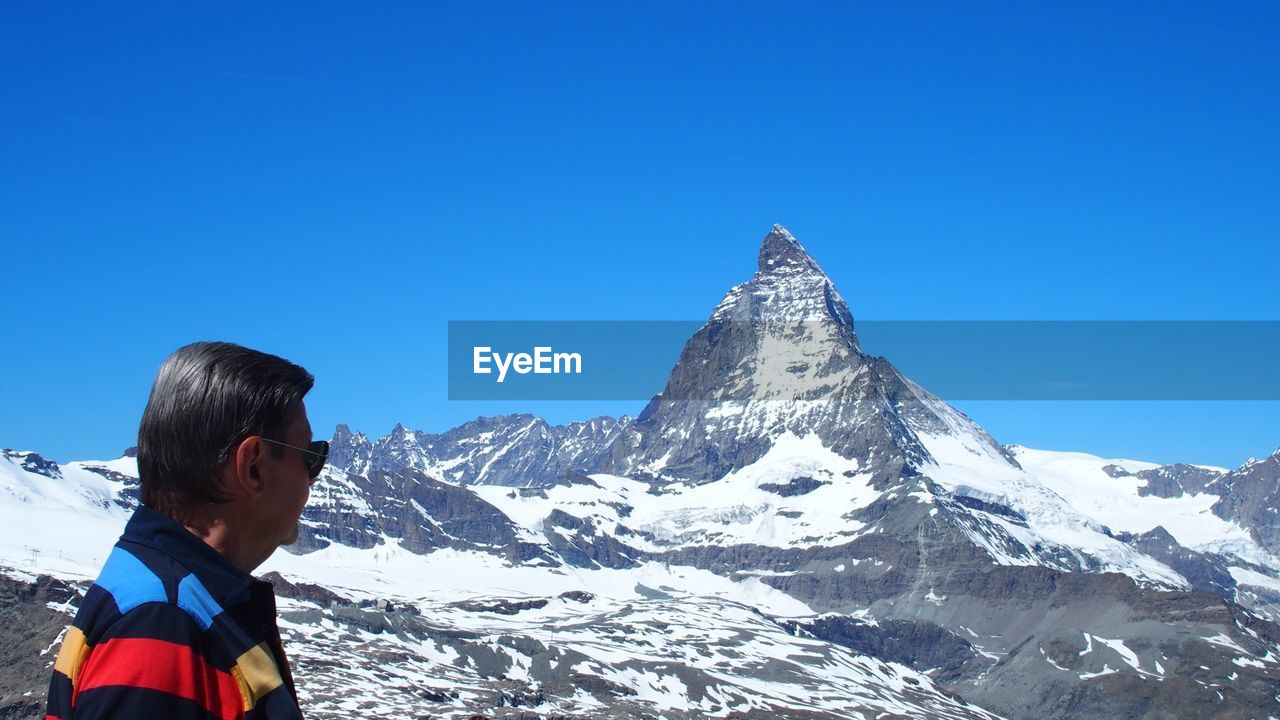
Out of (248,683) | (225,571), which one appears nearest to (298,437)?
(225,571)

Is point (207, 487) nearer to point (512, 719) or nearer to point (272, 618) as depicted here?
point (272, 618)

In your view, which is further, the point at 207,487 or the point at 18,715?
the point at 18,715

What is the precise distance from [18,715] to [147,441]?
198993 millimetres

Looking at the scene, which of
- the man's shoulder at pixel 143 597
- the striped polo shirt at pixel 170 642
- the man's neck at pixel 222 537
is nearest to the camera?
the striped polo shirt at pixel 170 642

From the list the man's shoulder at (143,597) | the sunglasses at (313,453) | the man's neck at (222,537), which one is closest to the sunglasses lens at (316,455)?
the sunglasses at (313,453)

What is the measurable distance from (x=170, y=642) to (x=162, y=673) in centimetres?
15

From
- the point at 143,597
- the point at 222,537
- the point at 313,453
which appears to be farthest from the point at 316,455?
the point at 143,597

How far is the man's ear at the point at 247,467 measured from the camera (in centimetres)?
605

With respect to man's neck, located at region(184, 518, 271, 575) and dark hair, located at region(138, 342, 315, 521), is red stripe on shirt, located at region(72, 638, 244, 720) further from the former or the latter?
dark hair, located at region(138, 342, 315, 521)

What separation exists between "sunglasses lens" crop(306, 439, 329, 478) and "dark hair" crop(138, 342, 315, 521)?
0.89ft

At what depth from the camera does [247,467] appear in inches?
239

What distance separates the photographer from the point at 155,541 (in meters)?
5.88

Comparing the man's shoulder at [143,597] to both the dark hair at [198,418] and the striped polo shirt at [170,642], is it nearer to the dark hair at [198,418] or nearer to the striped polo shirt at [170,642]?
the striped polo shirt at [170,642]

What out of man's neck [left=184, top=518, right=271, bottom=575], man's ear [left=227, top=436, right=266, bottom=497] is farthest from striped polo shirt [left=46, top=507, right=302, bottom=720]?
man's ear [left=227, top=436, right=266, bottom=497]
